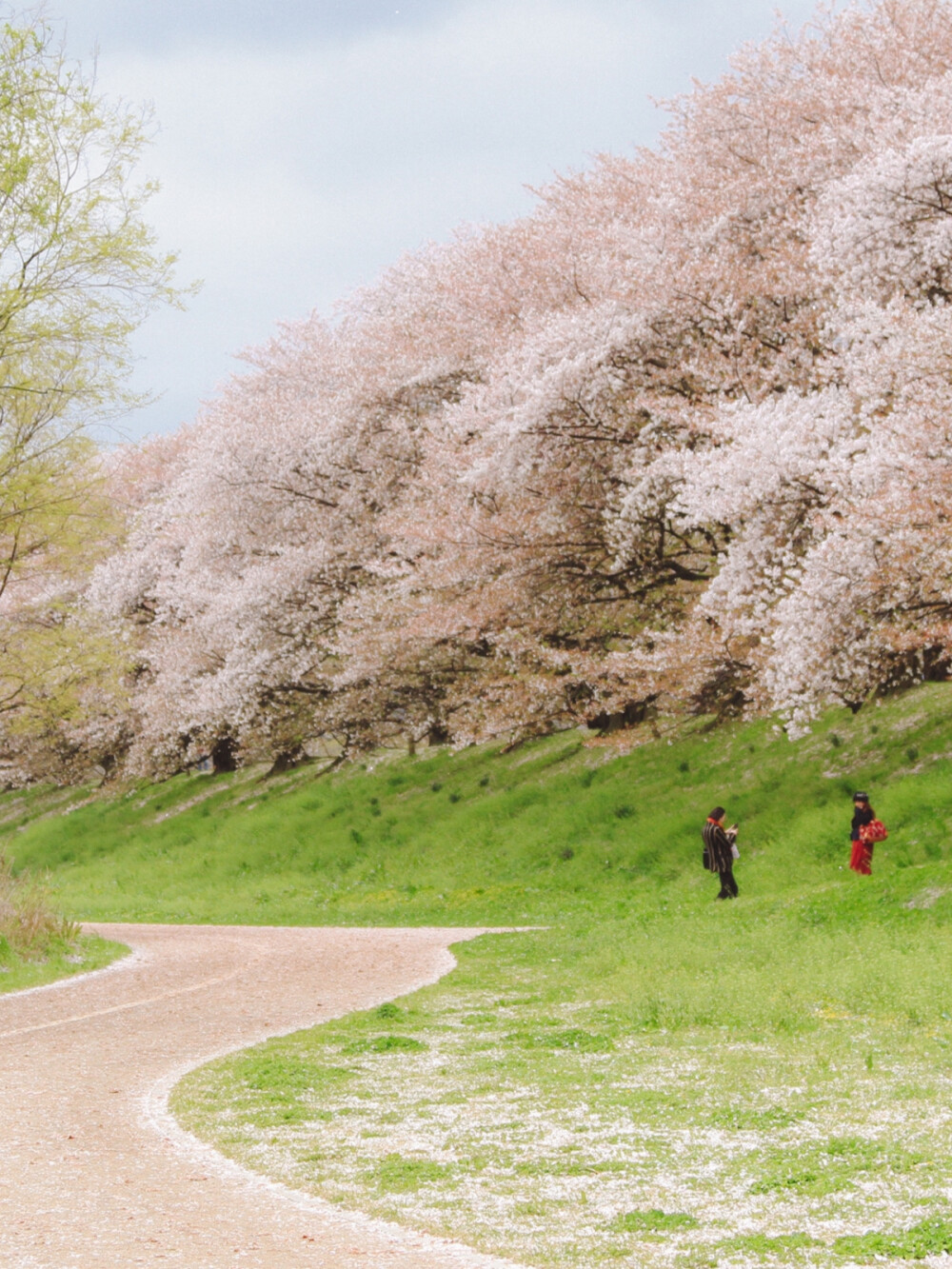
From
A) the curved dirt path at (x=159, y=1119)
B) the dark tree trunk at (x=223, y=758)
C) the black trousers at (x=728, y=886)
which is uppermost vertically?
the dark tree trunk at (x=223, y=758)

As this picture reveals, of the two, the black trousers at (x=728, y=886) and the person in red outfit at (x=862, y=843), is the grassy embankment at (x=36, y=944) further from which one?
the person in red outfit at (x=862, y=843)

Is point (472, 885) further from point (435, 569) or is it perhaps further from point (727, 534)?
point (727, 534)

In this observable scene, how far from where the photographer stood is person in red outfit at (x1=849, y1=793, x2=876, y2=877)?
1986 cm

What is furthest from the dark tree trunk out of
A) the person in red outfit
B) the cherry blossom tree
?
the person in red outfit

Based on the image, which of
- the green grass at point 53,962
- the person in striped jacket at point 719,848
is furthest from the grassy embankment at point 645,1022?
the green grass at point 53,962

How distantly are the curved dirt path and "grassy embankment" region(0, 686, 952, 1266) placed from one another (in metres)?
0.36

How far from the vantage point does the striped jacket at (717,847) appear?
2072 centimetres

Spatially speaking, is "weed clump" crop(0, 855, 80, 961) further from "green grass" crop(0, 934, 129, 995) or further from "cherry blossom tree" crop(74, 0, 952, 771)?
"cherry blossom tree" crop(74, 0, 952, 771)

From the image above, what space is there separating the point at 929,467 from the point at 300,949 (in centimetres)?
1217

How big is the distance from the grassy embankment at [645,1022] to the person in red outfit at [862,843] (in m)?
0.44

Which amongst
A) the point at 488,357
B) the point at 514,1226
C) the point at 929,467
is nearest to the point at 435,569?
the point at 488,357

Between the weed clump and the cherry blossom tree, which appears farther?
the cherry blossom tree

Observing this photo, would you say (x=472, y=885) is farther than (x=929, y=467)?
Yes

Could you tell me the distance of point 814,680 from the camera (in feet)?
64.7
